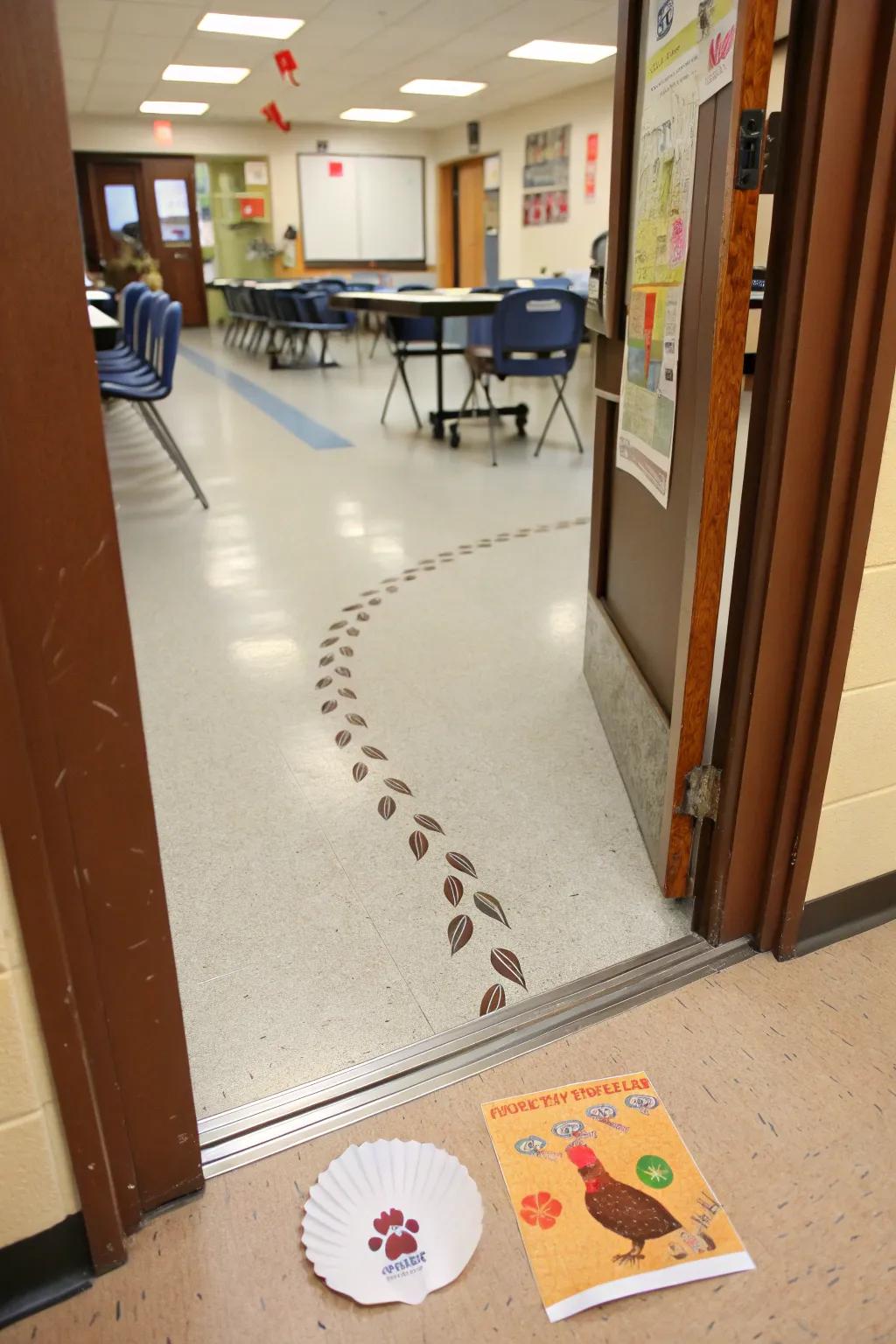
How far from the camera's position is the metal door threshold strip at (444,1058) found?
125cm

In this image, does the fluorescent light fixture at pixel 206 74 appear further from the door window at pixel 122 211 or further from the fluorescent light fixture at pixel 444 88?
the door window at pixel 122 211

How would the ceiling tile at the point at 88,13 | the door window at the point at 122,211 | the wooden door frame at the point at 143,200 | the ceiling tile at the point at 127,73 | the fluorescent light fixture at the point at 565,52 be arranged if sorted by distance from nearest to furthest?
the ceiling tile at the point at 88,13 → the fluorescent light fixture at the point at 565,52 → the ceiling tile at the point at 127,73 → the wooden door frame at the point at 143,200 → the door window at the point at 122,211

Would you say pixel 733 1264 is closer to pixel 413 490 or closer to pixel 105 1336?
pixel 105 1336

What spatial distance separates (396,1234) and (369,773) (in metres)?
1.10

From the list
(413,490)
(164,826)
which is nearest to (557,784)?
(164,826)

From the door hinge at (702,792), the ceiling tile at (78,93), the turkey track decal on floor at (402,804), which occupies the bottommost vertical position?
the turkey track decal on floor at (402,804)

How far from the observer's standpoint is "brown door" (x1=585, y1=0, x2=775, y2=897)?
1.26 metres

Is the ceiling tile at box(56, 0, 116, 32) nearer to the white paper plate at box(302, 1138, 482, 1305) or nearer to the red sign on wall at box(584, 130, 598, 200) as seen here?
the red sign on wall at box(584, 130, 598, 200)

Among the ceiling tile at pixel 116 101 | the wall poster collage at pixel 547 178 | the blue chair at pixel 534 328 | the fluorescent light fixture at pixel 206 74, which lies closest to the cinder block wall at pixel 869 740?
the blue chair at pixel 534 328

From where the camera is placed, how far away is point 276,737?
2264 mm

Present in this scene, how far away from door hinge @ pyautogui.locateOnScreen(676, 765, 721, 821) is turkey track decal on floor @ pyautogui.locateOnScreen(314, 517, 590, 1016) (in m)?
0.38

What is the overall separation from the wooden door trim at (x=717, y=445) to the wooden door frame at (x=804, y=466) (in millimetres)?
20

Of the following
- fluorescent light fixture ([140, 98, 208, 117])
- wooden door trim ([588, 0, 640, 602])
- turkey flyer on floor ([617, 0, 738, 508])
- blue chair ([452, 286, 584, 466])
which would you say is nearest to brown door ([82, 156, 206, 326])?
fluorescent light fixture ([140, 98, 208, 117])

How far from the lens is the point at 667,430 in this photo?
160cm
